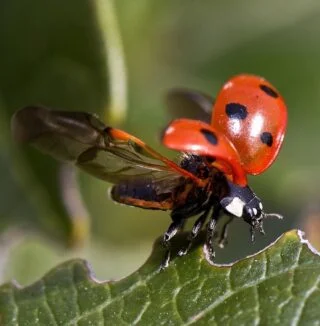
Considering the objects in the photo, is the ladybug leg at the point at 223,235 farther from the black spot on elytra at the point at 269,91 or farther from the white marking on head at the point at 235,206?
the black spot on elytra at the point at 269,91

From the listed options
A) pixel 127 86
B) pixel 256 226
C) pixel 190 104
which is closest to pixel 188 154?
pixel 256 226

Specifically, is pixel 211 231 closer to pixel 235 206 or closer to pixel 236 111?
pixel 235 206

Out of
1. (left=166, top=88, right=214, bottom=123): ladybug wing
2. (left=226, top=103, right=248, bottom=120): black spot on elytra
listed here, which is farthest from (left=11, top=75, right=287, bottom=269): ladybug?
(left=166, top=88, right=214, bottom=123): ladybug wing

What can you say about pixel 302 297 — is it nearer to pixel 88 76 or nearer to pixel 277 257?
pixel 277 257

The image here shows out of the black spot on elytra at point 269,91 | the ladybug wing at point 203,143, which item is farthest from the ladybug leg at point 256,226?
the black spot on elytra at point 269,91

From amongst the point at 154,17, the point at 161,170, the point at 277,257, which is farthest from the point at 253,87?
the point at 154,17

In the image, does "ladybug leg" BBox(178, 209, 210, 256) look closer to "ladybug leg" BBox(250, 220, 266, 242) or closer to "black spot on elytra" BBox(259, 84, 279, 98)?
"ladybug leg" BBox(250, 220, 266, 242)
